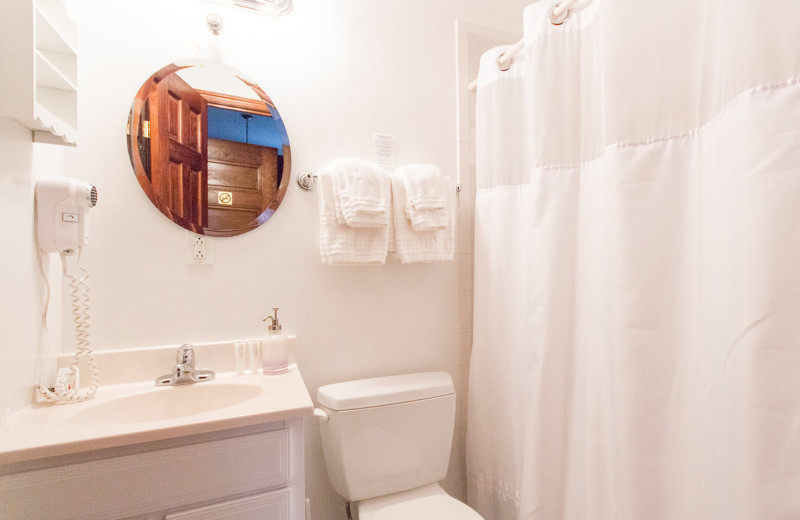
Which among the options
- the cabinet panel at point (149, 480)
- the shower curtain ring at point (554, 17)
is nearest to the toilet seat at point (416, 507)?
the cabinet panel at point (149, 480)

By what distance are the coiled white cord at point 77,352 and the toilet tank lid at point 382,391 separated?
63 centimetres

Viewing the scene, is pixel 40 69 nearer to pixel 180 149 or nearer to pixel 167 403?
pixel 180 149

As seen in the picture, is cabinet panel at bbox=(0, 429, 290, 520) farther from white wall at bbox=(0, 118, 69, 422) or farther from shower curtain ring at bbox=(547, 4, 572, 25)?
shower curtain ring at bbox=(547, 4, 572, 25)

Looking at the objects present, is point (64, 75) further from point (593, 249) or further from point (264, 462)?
point (593, 249)

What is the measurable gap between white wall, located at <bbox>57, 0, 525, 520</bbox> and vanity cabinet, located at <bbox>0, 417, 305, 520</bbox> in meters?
0.43

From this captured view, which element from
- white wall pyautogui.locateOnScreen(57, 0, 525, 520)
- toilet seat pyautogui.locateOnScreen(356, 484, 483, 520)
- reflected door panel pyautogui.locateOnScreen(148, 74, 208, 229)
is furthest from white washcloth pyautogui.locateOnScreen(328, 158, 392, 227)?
toilet seat pyautogui.locateOnScreen(356, 484, 483, 520)

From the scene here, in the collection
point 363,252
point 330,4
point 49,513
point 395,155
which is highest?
point 330,4

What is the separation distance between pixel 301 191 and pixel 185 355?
63 centimetres

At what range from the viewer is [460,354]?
5.04 feet

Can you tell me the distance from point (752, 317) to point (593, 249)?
0.40 meters

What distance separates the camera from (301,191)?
4.17ft

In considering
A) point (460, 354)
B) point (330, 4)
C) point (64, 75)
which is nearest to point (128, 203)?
point (64, 75)

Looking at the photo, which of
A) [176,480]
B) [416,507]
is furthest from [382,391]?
[176,480]

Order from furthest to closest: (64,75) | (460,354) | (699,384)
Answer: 1. (460,354)
2. (64,75)
3. (699,384)
